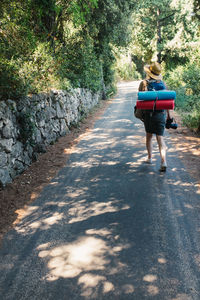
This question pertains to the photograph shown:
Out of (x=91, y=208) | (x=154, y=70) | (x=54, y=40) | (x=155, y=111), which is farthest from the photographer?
(x=54, y=40)

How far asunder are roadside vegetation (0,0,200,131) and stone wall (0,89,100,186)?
1.22 ft

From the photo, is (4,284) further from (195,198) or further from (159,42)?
(159,42)

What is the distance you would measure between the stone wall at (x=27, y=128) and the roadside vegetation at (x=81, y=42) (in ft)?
1.22

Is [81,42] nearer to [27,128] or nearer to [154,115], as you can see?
[27,128]

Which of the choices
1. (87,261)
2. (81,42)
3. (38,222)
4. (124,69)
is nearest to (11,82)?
(38,222)

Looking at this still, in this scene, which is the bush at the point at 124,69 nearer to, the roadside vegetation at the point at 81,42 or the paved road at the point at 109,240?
the roadside vegetation at the point at 81,42

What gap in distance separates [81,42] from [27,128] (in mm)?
8118

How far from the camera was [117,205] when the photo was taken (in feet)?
13.3

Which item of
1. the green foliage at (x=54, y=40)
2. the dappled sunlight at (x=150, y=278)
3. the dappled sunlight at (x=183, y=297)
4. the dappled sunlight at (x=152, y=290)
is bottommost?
A: the dappled sunlight at (x=183, y=297)

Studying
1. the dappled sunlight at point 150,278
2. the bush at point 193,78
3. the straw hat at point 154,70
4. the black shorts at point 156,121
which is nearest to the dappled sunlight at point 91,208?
the dappled sunlight at point 150,278

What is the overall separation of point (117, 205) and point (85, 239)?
3.14 ft

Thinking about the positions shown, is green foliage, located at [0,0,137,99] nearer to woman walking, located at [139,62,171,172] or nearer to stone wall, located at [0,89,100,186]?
stone wall, located at [0,89,100,186]

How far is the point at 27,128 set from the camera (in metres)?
5.83

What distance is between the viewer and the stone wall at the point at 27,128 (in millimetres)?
4969
